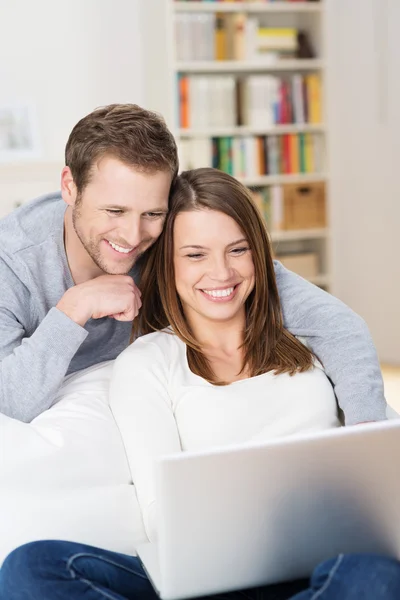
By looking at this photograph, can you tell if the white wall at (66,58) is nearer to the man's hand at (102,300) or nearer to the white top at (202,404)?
the man's hand at (102,300)

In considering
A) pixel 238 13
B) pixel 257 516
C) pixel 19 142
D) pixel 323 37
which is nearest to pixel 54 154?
pixel 19 142

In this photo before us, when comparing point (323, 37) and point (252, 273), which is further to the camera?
point (323, 37)

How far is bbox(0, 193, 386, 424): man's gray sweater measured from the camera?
1.76m

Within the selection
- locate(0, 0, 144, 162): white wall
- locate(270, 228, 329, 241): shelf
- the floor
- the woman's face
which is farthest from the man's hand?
locate(270, 228, 329, 241): shelf

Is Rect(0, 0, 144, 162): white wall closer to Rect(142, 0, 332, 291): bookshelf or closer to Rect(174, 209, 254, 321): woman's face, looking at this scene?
Rect(142, 0, 332, 291): bookshelf

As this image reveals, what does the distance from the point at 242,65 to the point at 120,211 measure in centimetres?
299

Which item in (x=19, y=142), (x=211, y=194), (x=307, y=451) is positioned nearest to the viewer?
(x=307, y=451)

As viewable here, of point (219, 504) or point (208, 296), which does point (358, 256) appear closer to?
point (208, 296)

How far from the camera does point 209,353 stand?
191 cm

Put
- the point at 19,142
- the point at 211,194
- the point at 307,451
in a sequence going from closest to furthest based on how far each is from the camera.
Answer: 1. the point at 307,451
2. the point at 211,194
3. the point at 19,142

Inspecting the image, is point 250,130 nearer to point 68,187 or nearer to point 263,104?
point 263,104

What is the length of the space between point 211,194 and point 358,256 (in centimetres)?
308

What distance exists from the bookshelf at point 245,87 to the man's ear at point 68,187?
264 centimetres

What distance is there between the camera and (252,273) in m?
1.87
